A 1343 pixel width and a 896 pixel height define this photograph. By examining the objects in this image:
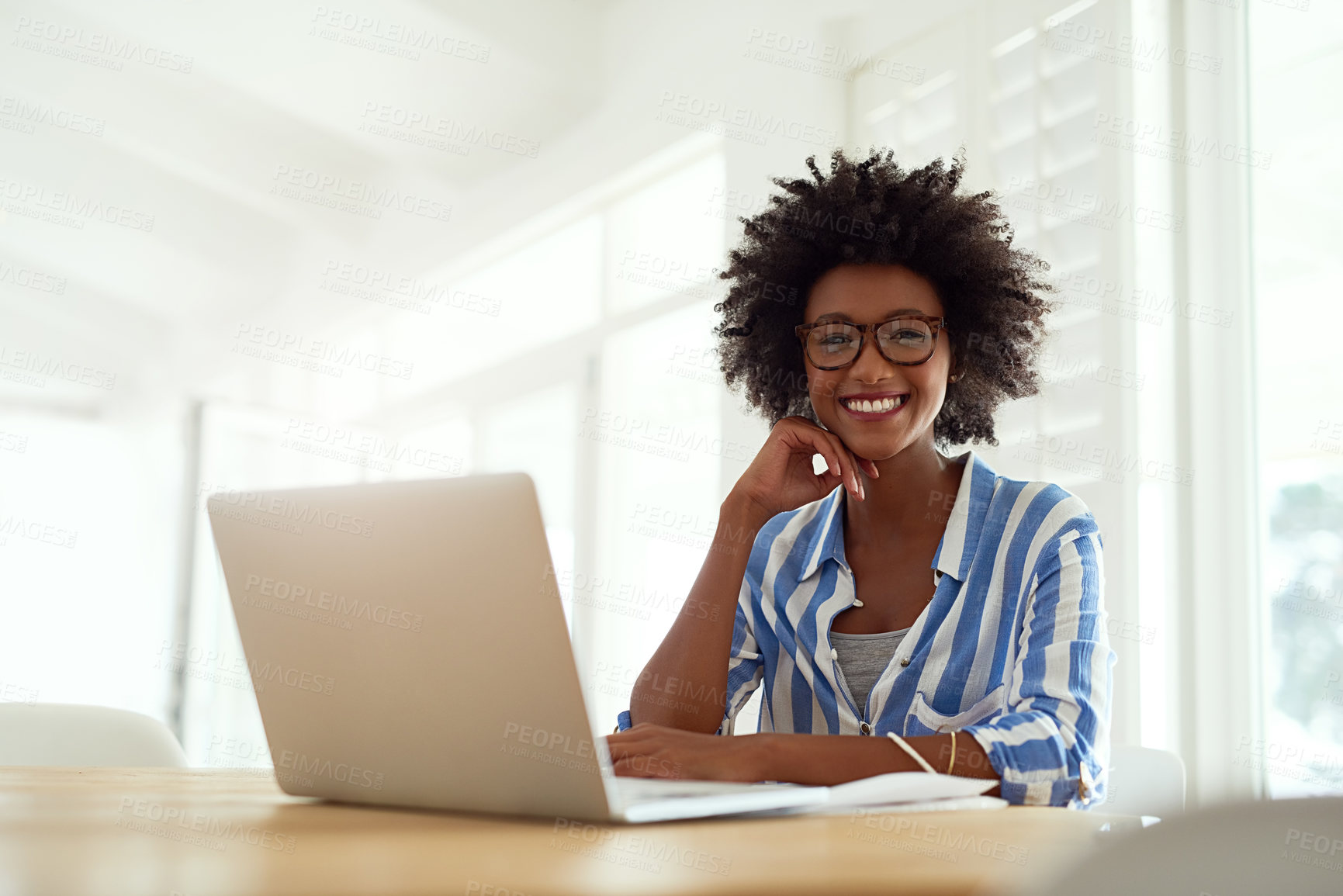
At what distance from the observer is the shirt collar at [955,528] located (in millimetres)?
1472

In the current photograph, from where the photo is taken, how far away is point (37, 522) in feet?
17.8

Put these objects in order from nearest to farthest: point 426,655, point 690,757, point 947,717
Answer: point 426,655 < point 690,757 < point 947,717

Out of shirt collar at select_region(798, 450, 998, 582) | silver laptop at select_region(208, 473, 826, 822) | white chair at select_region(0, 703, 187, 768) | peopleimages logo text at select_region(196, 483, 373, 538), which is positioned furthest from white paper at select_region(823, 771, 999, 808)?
white chair at select_region(0, 703, 187, 768)

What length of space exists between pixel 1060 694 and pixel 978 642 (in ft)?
0.99

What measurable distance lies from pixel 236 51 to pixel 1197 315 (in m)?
3.79

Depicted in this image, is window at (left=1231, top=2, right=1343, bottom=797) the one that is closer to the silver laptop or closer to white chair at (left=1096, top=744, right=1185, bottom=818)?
white chair at (left=1096, top=744, right=1185, bottom=818)

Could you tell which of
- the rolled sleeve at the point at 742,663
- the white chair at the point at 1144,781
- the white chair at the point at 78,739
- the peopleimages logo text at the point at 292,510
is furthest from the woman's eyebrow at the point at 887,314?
the white chair at the point at 78,739

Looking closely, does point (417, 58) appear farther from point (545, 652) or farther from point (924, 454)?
point (545, 652)

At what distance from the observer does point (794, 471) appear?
1695mm

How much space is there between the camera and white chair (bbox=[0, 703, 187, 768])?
176 cm

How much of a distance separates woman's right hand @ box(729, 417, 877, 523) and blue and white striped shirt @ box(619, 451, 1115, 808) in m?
0.07

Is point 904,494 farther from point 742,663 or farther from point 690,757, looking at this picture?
point 690,757

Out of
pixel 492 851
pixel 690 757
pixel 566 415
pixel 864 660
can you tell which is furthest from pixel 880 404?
pixel 566 415

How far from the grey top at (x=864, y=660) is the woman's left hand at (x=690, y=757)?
21.1 inches
